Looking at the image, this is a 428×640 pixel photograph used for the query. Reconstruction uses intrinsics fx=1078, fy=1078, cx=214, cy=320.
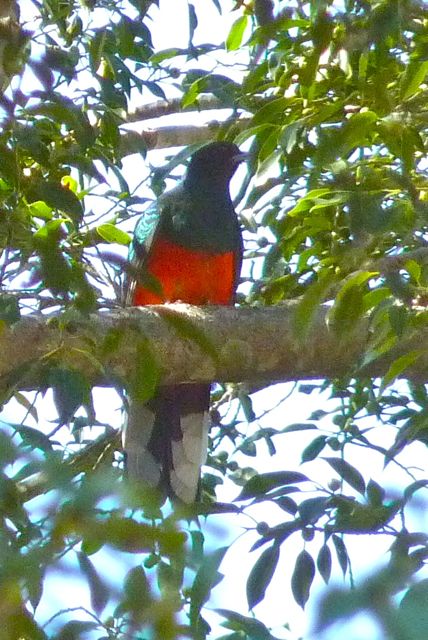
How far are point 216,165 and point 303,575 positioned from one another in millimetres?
3422

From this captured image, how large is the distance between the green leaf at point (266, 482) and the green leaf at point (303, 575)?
19 cm

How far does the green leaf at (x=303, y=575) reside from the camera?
2.29m

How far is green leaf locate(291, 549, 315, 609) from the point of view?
229cm

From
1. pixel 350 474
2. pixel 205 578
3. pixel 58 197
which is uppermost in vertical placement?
pixel 58 197

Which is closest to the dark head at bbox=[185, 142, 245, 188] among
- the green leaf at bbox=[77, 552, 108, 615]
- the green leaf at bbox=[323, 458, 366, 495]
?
the green leaf at bbox=[323, 458, 366, 495]

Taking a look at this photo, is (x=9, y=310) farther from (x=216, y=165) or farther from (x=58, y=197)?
(x=216, y=165)

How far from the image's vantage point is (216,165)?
546 centimetres

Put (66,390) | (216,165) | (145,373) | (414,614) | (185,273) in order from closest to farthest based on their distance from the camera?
(414,614)
(145,373)
(66,390)
(185,273)
(216,165)

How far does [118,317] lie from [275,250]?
0.63m

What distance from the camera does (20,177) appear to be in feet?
6.22

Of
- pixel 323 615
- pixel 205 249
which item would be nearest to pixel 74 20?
pixel 205 249

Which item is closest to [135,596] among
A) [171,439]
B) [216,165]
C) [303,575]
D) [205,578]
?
[205,578]

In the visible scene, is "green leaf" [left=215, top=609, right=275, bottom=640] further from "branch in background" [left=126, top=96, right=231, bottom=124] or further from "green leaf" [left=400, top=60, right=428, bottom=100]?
"branch in background" [left=126, top=96, right=231, bottom=124]

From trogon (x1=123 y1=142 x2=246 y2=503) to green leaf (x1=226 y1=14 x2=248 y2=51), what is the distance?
4.41ft
